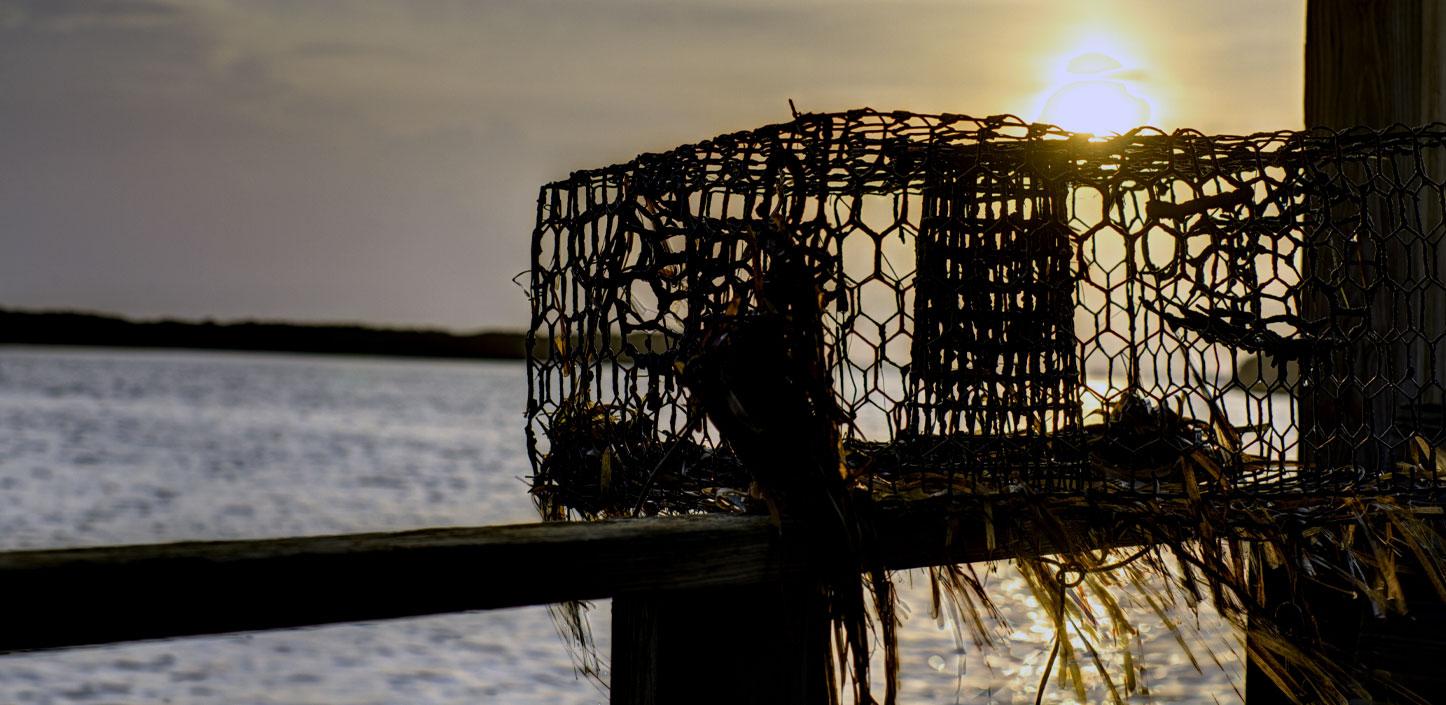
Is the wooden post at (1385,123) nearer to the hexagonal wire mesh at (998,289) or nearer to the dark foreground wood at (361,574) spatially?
the hexagonal wire mesh at (998,289)

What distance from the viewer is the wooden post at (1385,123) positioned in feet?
13.4

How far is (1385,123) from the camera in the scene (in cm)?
428

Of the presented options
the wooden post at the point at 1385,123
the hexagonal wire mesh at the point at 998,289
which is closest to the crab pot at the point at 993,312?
the hexagonal wire mesh at the point at 998,289

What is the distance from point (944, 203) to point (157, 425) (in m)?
51.0

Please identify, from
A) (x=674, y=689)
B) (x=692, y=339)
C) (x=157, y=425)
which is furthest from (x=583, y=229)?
(x=157, y=425)

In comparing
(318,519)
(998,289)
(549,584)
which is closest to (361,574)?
(549,584)

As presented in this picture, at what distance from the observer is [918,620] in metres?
13.9

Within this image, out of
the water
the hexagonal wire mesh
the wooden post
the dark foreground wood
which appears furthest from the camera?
the water

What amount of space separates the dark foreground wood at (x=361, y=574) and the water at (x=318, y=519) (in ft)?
2.29

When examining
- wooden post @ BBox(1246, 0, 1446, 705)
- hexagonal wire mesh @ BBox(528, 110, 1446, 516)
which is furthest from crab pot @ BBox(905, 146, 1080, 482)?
wooden post @ BBox(1246, 0, 1446, 705)

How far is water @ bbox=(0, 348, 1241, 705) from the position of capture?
1238cm

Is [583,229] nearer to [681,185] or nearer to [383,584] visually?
[681,185]

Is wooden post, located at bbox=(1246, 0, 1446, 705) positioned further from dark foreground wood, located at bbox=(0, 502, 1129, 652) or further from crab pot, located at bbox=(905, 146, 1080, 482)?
dark foreground wood, located at bbox=(0, 502, 1129, 652)

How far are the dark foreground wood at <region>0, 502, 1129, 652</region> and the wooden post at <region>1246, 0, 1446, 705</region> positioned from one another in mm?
2457
